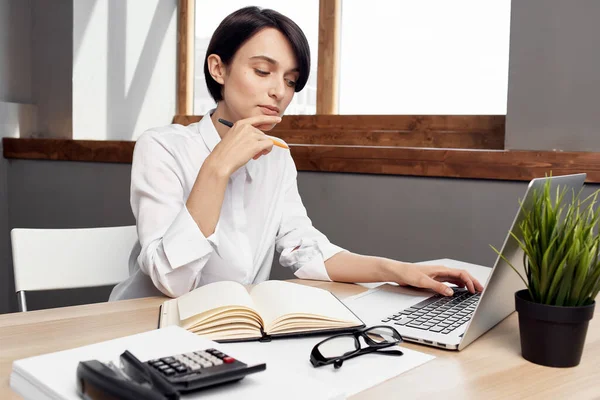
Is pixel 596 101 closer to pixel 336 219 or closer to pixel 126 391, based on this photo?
pixel 336 219

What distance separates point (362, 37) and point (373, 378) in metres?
1.94

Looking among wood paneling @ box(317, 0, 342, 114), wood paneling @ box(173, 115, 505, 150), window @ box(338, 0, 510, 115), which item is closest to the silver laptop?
wood paneling @ box(173, 115, 505, 150)

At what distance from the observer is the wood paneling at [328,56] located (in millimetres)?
2458

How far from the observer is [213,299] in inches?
33.8

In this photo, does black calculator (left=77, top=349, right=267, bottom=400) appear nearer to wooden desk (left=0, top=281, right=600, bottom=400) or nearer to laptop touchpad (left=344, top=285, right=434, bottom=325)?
wooden desk (left=0, top=281, right=600, bottom=400)

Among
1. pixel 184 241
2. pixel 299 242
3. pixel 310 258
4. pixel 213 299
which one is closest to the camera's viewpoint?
pixel 213 299

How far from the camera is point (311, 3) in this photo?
2.57 m

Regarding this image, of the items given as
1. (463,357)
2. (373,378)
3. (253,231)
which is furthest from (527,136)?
(373,378)

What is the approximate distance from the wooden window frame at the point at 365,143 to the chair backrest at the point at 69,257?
2.59 ft

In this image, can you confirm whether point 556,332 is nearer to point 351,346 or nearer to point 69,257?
point 351,346

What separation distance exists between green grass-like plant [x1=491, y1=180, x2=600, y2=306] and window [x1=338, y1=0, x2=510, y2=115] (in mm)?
1411

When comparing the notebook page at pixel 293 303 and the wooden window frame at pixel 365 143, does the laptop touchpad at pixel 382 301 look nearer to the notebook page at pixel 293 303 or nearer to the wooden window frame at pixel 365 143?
the notebook page at pixel 293 303

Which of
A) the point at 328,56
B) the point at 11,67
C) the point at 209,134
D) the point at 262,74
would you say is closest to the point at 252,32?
the point at 262,74

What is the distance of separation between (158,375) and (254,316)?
288mm
